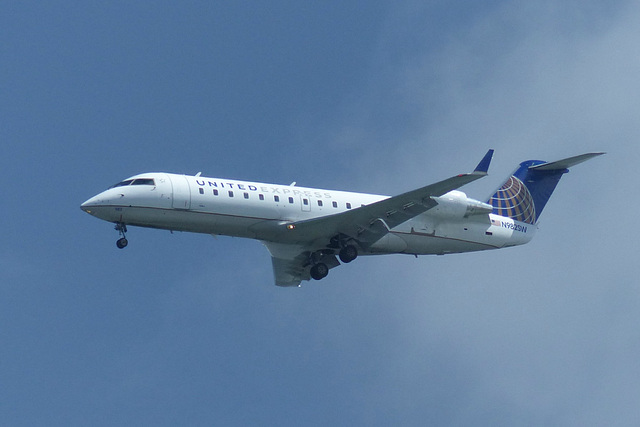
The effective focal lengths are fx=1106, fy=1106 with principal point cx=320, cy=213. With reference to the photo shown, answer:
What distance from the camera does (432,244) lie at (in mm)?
35250

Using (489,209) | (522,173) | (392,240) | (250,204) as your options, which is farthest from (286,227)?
(522,173)

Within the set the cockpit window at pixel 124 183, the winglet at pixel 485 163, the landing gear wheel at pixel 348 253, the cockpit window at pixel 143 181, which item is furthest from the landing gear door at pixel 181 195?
the winglet at pixel 485 163

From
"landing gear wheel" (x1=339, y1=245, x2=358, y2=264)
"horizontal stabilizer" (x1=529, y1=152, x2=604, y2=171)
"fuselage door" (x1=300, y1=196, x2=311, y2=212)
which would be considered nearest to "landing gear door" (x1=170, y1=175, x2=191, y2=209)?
"fuselage door" (x1=300, y1=196, x2=311, y2=212)

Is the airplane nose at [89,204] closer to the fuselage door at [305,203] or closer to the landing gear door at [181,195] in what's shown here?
the landing gear door at [181,195]

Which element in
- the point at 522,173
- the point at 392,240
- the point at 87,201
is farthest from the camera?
the point at 522,173

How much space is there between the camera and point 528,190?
38625 mm

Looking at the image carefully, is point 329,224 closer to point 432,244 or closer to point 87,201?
point 432,244

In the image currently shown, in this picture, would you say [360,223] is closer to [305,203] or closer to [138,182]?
[305,203]

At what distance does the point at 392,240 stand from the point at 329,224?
2.53 metres

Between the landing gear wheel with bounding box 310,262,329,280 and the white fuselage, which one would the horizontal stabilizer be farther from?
the landing gear wheel with bounding box 310,262,329,280

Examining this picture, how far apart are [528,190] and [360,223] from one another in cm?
818

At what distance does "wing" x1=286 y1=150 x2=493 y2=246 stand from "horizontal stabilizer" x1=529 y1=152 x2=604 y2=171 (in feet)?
16.6

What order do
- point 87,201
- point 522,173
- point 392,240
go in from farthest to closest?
1. point 522,173
2. point 392,240
3. point 87,201

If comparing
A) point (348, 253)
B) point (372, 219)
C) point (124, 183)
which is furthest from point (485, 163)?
point (124, 183)
